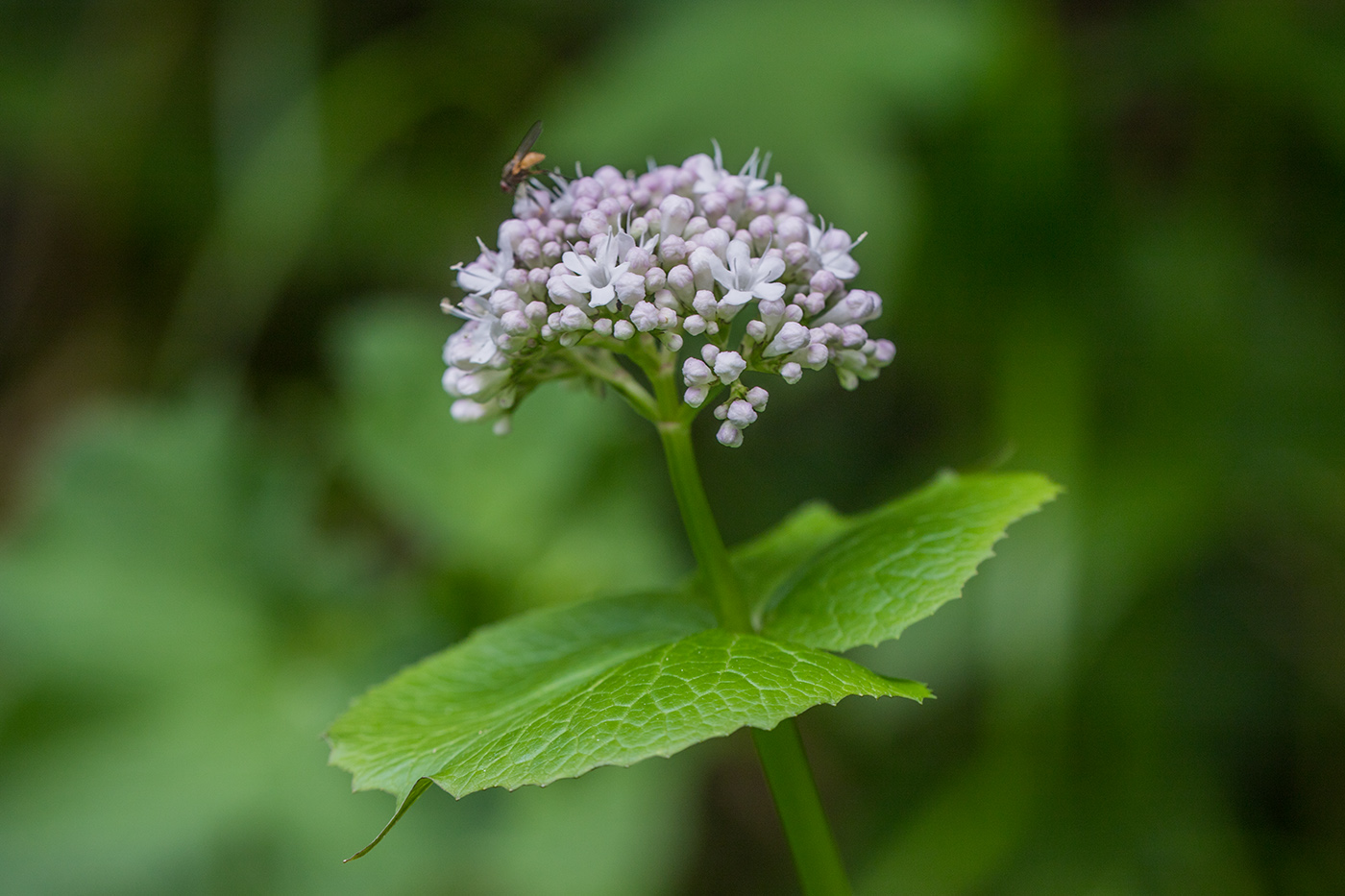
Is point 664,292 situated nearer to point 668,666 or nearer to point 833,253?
point 833,253

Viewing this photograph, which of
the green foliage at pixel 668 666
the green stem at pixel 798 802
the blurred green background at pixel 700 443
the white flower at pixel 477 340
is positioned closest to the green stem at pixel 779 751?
the green stem at pixel 798 802

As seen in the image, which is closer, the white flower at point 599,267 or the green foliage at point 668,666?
the green foliage at point 668,666

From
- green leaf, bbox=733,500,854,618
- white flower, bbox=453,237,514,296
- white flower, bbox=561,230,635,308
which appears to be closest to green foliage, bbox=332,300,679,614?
green leaf, bbox=733,500,854,618

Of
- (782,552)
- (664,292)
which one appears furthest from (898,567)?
(664,292)

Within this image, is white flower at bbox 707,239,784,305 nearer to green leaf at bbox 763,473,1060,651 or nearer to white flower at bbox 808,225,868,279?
white flower at bbox 808,225,868,279

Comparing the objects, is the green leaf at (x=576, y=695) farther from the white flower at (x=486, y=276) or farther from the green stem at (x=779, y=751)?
the white flower at (x=486, y=276)

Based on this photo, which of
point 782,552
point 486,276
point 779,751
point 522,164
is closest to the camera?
point 779,751
